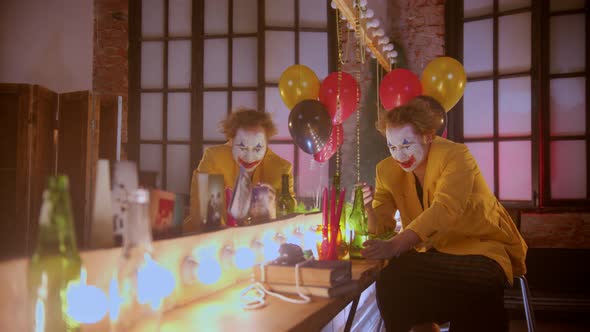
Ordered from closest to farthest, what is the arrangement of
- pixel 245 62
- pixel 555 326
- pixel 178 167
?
pixel 555 326, pixel 245 62, pixel 178 167


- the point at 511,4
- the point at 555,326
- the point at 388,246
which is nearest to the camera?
the point at 388,246

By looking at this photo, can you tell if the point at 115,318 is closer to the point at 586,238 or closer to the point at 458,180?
the point at 458,180

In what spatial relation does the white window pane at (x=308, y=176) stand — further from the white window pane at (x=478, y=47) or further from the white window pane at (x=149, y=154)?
the white window pane at (x=478, y=47)

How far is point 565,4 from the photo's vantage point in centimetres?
419

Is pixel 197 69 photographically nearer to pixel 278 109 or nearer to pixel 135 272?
pixel 278 109

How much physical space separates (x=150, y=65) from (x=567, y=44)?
3920mm

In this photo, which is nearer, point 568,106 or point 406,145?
point 406,145

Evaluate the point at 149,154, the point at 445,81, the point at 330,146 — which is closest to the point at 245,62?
the point at 149,154

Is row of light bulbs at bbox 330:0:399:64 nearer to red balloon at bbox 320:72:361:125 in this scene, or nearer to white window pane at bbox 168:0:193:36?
red balloon at bbox 320:72:361:125

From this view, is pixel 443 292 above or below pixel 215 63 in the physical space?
below

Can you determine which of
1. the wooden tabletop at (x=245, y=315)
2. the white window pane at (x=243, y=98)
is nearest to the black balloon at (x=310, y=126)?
the wooden tabletop at (x=245, y=315)

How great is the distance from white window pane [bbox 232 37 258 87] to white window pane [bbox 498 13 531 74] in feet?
7.48

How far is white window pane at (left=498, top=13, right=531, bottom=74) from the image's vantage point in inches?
171

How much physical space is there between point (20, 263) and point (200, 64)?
4.33 metres
